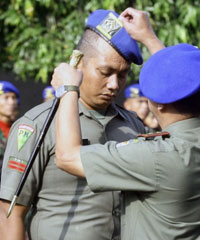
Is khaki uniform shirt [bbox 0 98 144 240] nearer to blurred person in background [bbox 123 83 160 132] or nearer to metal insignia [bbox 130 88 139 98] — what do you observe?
blurred person in background [bbox 123 83 160 132]

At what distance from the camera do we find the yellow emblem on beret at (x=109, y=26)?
10.8ft

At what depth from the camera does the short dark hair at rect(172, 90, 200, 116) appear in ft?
8.56

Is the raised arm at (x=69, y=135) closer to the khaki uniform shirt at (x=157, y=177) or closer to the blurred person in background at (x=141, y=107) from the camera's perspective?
the khaki uniform shirt at (x=157, y=177)

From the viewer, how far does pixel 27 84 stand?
431 inches

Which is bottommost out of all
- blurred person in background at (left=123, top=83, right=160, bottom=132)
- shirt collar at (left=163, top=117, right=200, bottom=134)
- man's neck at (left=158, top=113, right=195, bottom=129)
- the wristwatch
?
blurred person in background at (left=123, top=83, right=160, bottom=132)

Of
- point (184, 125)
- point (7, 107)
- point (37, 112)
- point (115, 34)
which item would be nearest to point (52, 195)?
point (37, 112)

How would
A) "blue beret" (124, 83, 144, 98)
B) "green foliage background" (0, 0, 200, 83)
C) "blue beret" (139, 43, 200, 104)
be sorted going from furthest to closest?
"blue beret" (124, 83, 144, 98), "green foliage background" (0, 0, 200, 83), "blue beret" (139, 43, 200, 104)

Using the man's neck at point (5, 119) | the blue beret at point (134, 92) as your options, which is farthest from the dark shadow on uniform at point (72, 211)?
the blue beret at point (134, 92)

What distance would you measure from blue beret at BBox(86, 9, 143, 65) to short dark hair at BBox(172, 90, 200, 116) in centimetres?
77

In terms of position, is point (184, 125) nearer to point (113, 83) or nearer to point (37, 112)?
point (113, 83)

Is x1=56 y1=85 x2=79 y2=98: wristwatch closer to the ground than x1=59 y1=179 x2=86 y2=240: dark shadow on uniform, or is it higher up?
higher up

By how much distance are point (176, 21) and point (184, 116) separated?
5.56m

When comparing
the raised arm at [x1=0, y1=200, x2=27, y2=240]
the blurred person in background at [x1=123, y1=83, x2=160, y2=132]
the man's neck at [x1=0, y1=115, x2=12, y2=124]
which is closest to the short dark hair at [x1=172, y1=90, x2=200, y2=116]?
the raised arm at [x1=0, y1=200, x2=27, y2=240]

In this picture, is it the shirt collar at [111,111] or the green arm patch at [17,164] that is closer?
the green arm patch at [17,164]
